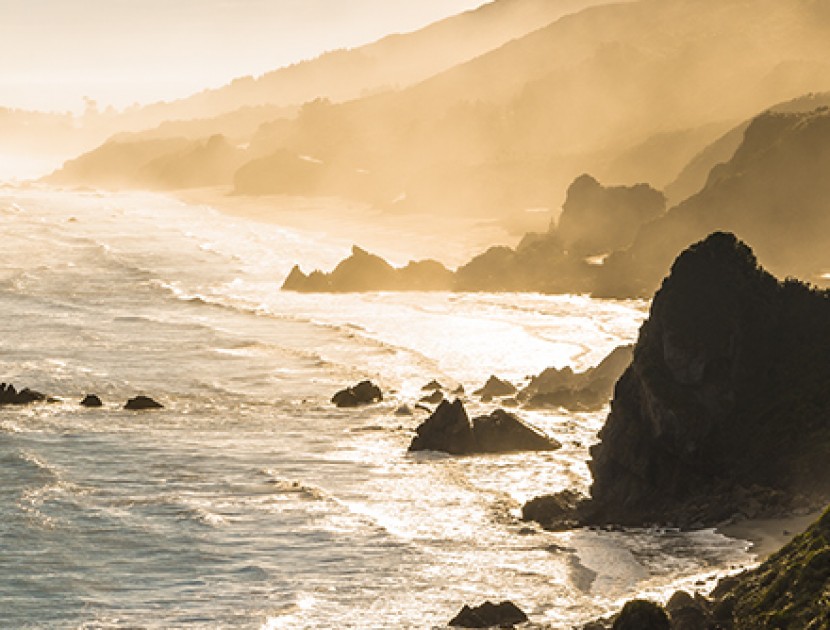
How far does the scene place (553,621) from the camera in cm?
3216

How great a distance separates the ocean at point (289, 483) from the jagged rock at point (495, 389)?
118 inches

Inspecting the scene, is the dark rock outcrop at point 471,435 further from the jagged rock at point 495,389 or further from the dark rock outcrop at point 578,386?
the jagged rock at point 495,389

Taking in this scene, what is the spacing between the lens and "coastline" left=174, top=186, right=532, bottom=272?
136m

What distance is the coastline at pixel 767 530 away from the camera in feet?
119

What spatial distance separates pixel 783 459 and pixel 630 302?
5492 centimetres

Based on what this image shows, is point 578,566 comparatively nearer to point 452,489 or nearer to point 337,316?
point 452,489

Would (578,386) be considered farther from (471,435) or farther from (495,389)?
(471,435)

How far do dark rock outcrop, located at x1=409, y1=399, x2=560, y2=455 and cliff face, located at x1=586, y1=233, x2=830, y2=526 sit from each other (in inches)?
336

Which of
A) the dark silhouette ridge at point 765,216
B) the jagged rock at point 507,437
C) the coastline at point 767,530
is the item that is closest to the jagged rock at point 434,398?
the jagged rock at point 507,437

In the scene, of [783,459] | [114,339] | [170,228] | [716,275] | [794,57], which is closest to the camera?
[783,459]

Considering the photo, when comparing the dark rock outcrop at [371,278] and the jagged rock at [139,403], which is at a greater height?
the dark rock outcrop at [371,278]

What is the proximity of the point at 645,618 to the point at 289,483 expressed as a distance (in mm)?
21426

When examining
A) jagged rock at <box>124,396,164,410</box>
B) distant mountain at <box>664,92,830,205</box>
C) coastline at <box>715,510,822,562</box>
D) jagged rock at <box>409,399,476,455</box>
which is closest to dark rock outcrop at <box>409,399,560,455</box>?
jagged rock at <box>409,399,476,455</box>

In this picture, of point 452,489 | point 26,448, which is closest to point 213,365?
point 26,448
